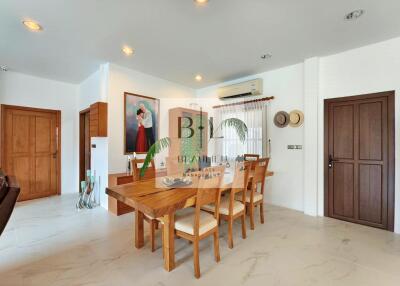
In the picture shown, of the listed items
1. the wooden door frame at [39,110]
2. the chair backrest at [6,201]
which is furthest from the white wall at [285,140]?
the wooden door frame at [39,110]

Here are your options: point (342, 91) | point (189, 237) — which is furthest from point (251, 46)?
point (189, 237)

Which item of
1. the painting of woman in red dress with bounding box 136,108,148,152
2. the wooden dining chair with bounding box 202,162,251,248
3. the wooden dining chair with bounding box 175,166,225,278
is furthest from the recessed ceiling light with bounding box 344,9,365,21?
the painting of woman in red dress with bounding box 136,108,148,152

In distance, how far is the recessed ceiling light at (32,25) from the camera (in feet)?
7.26

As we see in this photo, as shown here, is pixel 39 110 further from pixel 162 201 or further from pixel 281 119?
pixel 281 119

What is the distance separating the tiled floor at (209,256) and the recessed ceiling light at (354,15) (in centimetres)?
258

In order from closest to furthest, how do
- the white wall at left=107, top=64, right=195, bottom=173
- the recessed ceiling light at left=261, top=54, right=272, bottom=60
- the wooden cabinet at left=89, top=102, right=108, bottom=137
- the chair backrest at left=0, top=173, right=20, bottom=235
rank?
the chair backrest at left=0, top=173, right=20, bottom=235, the recessed ceiling light at left=261, top=54, right=272, bottom=60, the wooden cabinet at left=89, top=102, right=108, bottom=137, the white wall at left=107, top=64, right=195, bottom=173

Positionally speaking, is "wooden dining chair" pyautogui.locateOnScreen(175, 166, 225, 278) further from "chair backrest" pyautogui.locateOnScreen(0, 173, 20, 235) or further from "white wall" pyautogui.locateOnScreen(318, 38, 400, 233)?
"white wall" pyautogui.locateOnScreen(318, 38, 400, 233)

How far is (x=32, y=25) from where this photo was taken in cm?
226

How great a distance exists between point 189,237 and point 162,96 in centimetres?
318

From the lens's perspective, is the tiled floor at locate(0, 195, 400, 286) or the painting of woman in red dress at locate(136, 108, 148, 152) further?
the painting of woman in red dress at locate(136, 108, 148, 152)

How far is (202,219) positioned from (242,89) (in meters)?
2.90

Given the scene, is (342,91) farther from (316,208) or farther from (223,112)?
(223,112)

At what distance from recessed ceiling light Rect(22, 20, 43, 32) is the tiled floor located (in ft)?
8.34

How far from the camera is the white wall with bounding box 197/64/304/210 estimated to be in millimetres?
3461
